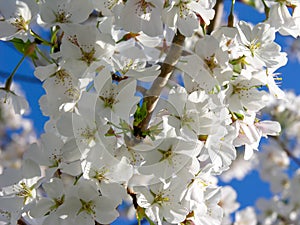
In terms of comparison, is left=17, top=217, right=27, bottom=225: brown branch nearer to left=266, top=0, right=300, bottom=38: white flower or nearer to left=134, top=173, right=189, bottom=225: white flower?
left=134, top=173, right=189, bottom=225: white flower

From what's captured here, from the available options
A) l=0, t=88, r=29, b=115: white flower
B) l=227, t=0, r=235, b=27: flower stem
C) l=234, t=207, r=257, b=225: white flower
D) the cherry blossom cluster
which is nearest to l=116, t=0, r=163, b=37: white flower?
the cherry blossom cluster

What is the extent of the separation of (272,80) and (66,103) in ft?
1.91

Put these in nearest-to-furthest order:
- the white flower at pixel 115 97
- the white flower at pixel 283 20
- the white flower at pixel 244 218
Answer: the white flower at pixel 115 97
the white flower at pixel 283 20
the white flower at pixel 244 218

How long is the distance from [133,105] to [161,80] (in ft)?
0.46

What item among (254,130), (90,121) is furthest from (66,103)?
(254,130)

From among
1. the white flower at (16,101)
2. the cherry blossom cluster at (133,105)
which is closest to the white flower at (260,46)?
the cherry blossom cluster at (133,105)

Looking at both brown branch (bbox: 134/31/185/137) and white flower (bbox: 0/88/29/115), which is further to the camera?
white flower (bbox: 0/88/29/115)

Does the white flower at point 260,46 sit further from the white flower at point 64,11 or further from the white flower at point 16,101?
the white flower at point 16,101

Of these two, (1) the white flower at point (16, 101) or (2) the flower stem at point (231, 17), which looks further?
(1) the white flower at point (16, 101)

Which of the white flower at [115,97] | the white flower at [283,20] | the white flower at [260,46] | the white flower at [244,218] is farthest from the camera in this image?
the white flower at [244,218]

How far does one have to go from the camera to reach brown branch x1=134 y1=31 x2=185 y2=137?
1.38m

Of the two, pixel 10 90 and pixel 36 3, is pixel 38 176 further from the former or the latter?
pixel 36 3

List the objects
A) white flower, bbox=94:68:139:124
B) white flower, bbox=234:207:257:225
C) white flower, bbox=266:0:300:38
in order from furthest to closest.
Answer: white flower, bbox=234:207:257:225, white flower, bbox=266:0:300:38, white flower, bbox=94:68:139:124

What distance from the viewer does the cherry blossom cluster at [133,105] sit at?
50.5 inches
